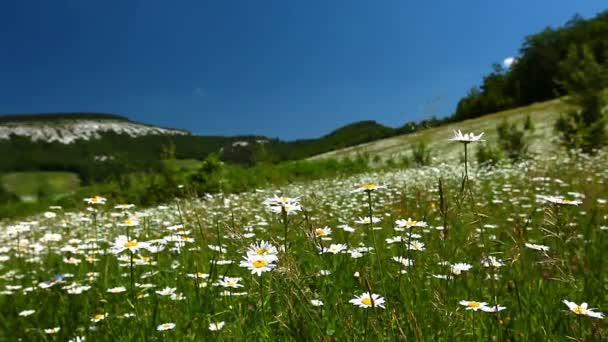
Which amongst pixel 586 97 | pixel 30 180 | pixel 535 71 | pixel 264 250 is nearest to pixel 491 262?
pixel 264 250

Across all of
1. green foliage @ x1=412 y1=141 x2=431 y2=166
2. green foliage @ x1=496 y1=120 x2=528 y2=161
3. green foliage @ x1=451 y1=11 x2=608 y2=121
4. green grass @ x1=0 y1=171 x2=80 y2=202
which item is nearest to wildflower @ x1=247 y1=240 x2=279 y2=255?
green foliage @ x1=496 y1=120 x2=528 y2=161

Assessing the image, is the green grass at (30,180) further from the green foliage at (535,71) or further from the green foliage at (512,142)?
the green foliage at (512,142)

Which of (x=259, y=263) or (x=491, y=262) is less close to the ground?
(x=259, y=263)

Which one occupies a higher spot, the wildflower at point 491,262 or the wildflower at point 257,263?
the wildflower at point 257,263

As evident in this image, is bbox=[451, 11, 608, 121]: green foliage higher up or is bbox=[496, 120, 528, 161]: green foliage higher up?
bbox=[451, 11, 608, 121]: green foliage

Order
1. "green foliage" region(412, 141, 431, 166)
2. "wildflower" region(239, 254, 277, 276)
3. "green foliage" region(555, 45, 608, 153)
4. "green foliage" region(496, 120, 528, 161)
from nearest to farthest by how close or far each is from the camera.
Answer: "wildflower" region(239, 254, 277, 276) → "green foliage" region(496, 120, 528, 161) → "green foliage" region(555, 45, 608, 153) → "green foliage" region(412, 141, 431, 166)

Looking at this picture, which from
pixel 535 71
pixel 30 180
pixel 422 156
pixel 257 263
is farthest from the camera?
pixel 30 180

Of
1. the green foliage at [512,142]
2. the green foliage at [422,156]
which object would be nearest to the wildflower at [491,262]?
the green foliage at [512,142]

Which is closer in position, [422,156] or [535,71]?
[422,156]

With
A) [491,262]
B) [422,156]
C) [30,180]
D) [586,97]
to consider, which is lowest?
[422,156]

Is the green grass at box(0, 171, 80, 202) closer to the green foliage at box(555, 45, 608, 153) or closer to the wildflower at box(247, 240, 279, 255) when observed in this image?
the green foliage at box(555, 45, 608, 153)

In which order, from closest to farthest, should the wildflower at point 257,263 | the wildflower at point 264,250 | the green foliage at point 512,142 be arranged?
the wildflower at point 257,263 < the wildflower at point 264,250 < the green foliage at point 512,142

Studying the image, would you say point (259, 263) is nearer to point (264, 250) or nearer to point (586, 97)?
point (264, 250)

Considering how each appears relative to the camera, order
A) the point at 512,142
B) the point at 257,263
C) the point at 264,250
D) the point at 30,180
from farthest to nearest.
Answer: the point at 30,180, the point at 512,142, the point at 264,250, the point at 257,263
